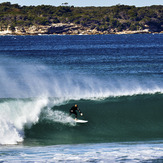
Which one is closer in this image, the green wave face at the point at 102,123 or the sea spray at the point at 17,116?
the sea spray at the point at 17,116

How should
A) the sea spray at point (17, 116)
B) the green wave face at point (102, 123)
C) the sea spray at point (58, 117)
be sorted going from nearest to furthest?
the sea spray at point (17, 116) → the green wave face at point (102, 123) → the sea spray at point (58, 117)

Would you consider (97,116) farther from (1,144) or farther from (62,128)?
(1,144)

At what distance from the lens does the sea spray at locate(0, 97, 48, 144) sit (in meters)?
16.9

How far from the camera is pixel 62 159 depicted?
14.0 meters

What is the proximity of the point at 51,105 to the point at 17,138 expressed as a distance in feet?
13.9

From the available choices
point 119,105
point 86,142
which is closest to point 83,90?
point 119,105

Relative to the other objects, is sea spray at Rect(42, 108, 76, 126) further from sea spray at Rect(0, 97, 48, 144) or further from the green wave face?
sea spray at Rect(0, 97, 48, 144)

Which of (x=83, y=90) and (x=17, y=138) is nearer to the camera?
(x=17, y=138)

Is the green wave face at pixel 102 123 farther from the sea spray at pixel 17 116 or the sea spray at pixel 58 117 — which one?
the sea spray at pixel 17 116

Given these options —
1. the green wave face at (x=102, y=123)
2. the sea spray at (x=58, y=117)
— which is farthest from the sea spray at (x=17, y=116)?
the sea spray at (x=58, y=117)

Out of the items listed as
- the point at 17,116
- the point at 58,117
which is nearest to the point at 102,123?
the point at 58,117

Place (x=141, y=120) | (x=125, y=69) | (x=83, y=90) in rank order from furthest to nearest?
(x=125, y=69)
(x=83, y=90)
(x=141, y=120)

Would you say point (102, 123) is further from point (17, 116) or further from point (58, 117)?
point (17, 116)

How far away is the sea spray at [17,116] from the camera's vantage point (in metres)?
16.9
